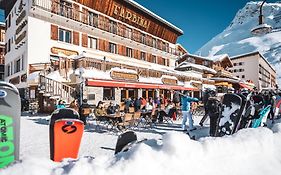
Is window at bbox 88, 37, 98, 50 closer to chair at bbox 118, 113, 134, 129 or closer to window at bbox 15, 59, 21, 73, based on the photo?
window at bbox 15, 59, 21, 73

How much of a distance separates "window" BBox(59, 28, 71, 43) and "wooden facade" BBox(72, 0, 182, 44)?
2487 mm

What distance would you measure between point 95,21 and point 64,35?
4.04 meters

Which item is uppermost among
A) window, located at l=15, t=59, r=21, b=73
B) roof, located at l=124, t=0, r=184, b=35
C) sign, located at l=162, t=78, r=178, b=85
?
roof, located at l=124, t=0, r=184, b=35

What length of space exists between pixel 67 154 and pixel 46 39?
16.4m

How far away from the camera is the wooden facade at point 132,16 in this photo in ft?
77.2

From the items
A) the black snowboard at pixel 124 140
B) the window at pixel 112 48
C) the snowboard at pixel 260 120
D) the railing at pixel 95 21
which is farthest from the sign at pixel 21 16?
the black snowboard at pixel 124 140

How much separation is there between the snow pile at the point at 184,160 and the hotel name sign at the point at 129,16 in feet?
78.3

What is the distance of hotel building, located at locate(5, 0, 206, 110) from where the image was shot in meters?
15.6

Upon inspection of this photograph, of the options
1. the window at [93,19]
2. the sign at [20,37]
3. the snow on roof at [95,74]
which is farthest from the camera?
the window at [93,19]

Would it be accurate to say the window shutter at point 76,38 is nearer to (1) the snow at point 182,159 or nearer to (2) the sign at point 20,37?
(2) the sign at point 20,37

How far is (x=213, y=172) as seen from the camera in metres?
2.92

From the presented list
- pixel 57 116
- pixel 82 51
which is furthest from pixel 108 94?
pixel 57 116

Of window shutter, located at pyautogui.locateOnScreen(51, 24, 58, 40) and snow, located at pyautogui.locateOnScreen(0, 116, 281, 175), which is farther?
window shutter, located at pyautogui.locateOnScreen(51, 24, 58, 40)

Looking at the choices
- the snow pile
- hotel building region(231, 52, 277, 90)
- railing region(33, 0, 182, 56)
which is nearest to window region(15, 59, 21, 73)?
railing region(33, 0, 182, 56)
